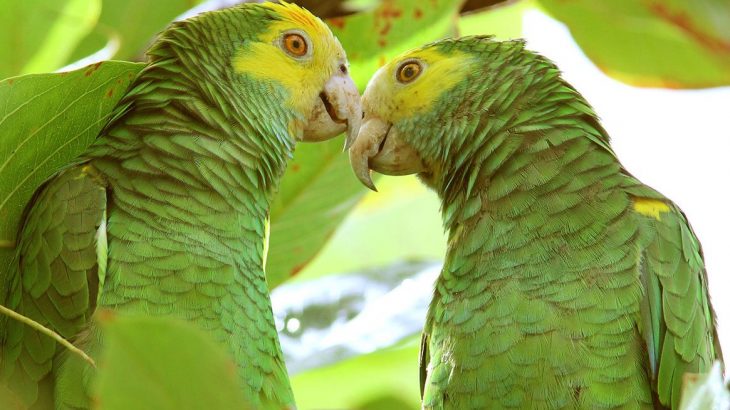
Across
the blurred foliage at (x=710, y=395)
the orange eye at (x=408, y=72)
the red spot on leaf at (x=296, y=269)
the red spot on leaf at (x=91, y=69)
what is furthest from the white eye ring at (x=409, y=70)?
the blurred foliage at (x=710, y=395)

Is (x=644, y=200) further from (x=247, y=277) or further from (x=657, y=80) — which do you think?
(x=247, y=277)

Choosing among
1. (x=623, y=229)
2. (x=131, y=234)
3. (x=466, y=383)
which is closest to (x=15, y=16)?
(x=131, y=234)

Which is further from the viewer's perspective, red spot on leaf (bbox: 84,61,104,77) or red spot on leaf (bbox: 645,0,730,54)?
red spot on leaf (bbox: 645,0,730,54)

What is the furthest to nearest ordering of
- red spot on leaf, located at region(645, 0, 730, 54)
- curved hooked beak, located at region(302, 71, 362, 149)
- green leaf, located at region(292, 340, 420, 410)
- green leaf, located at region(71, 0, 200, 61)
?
1. green leaf, located at region(292, 340, 420, 410)
2. curved hooked beak, located at region(302, 71, 362, 149)
3. red spot on leaf, located at region(645, 0, 730, 54)
4. green leaf, located at region(71, 0, 200, 61)

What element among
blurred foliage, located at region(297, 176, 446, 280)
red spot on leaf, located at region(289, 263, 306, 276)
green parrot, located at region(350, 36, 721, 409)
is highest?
green parrot, located at region(350, 36, 721, 409)

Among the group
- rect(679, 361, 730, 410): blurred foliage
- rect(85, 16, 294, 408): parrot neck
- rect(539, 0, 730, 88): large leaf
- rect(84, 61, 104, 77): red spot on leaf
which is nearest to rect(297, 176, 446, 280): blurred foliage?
rect(539, 0, 730, 88): large leaf

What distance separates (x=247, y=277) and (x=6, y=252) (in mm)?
550

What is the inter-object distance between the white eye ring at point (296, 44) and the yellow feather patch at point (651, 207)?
94 centimetres

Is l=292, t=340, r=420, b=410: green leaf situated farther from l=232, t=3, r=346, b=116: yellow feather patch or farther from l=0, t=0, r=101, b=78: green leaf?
l=0, t=0, r=101, b=78: green leaf

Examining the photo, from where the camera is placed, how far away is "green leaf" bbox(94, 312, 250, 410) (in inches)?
36.9

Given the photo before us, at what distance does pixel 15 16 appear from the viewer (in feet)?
6.91

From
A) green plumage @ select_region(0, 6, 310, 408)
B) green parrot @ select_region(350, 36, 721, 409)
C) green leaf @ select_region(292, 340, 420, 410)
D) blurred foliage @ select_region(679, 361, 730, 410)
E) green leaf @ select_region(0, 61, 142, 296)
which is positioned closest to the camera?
blurred foliage @ select_region(679, 361, 730, 410)

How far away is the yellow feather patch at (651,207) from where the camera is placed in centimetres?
215

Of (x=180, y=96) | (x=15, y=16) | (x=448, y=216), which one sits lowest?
(x=448, y=216)
